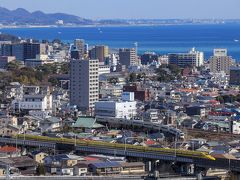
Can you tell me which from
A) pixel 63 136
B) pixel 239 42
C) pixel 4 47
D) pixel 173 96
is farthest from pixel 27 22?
pixel 63 136

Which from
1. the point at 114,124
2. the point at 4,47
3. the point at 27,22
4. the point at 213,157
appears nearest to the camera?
the point at 213,157

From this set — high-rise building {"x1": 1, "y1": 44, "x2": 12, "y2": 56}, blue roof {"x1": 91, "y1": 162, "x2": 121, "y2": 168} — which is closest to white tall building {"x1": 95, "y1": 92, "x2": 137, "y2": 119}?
blue roof {"x1": 91, "y1": 162, "x2": 121, "y2": 168}

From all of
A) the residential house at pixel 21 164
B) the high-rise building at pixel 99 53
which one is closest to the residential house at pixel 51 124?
the residential house at pixel 21 164

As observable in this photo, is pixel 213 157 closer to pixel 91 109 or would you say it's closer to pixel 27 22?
pixel 91 109

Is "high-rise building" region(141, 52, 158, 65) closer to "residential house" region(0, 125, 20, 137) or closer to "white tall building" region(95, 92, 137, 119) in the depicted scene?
"white tall building" region(95, 92, 137, 119)

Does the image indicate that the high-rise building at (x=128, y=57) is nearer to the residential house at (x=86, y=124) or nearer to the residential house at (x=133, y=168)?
the residential house at (x=86, y=124)

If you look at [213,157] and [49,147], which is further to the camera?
[49,147]

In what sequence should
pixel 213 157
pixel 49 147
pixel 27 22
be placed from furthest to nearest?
pixel 27 22 → pixel 49 147 → pixel 213 157

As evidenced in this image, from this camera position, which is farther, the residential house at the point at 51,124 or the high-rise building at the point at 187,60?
the high-rise building at the point at 187,60
